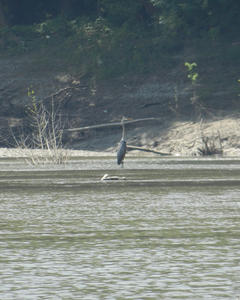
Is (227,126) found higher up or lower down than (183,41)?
lower down

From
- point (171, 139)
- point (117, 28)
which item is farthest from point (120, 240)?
point (117, 28)

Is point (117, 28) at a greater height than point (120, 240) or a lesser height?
greater

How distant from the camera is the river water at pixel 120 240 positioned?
13.2 m

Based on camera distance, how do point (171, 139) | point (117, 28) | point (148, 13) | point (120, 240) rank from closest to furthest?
point (120, 240) → point (171, 139) → point (117, 28) → point (148, 13)

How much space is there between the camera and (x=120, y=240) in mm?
17797

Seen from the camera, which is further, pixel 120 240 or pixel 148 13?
pixel 148 13

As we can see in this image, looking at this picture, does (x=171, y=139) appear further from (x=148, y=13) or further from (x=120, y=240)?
(x=120, y=240)

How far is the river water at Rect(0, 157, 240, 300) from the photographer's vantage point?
1317 cm

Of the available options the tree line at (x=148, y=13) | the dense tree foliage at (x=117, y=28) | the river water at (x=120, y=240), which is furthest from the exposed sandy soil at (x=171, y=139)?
the river water at (x=120, y=240)

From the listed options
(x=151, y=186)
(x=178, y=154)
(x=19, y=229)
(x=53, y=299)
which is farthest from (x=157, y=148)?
(x=53, y=299)

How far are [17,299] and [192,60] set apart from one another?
58531 millimetres

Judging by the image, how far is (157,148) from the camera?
200 feet

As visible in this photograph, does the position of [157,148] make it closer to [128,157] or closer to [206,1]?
[128,157]

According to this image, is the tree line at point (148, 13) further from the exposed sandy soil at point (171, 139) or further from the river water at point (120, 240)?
the river water at point (120, 240)
